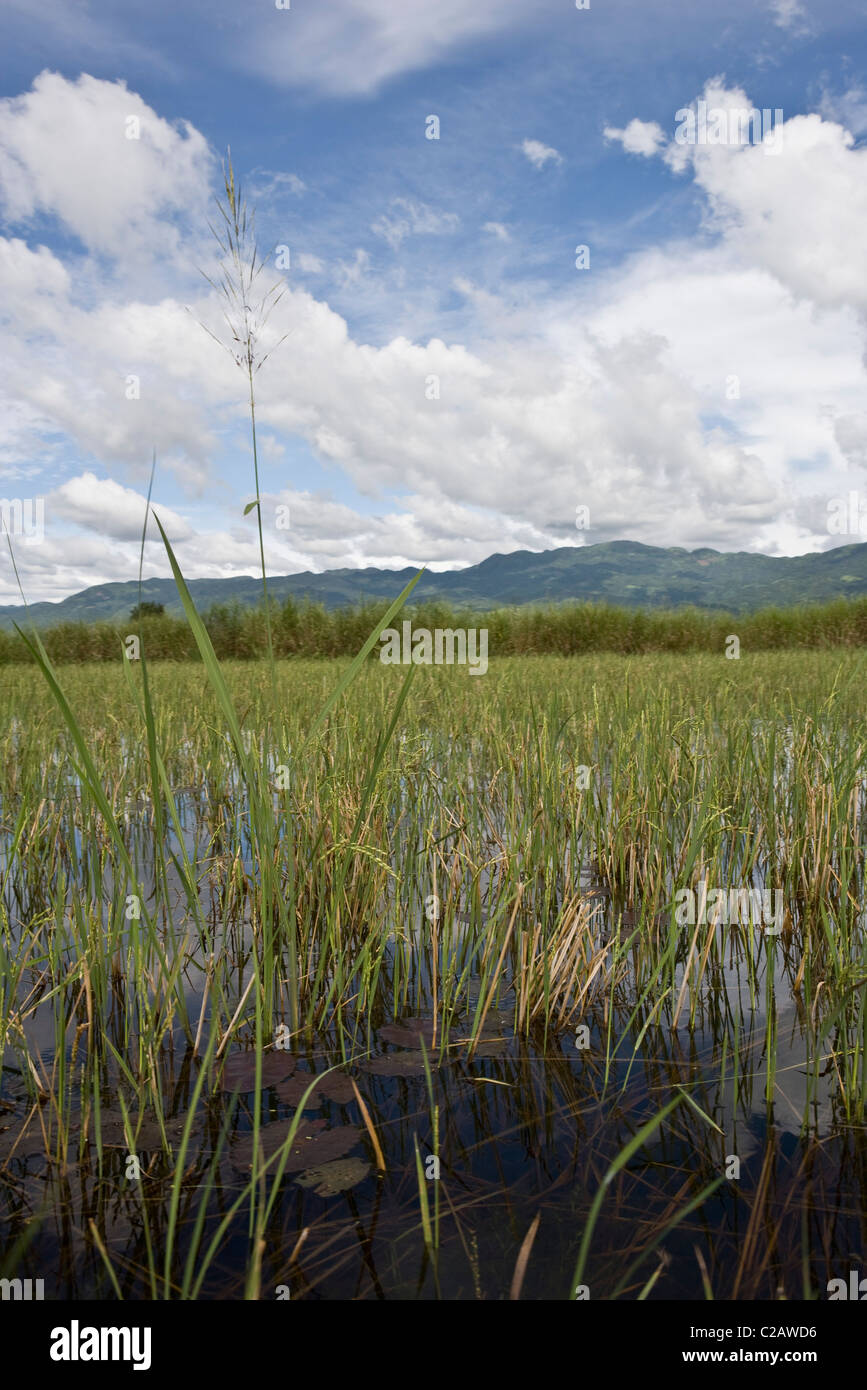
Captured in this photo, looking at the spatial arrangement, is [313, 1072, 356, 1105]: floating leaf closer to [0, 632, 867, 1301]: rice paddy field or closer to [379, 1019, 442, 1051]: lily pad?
[0, 632, 867, 1301]: rice paddy field

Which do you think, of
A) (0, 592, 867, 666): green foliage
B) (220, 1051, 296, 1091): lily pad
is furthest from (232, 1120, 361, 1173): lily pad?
(0, 592, 867, 666): green foliage

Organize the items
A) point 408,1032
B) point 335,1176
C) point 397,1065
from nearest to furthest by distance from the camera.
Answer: point 335,1176 → point 397,1065 → point 408,1032

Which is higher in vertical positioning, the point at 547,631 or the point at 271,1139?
the point at 547,631

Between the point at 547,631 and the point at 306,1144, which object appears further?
the point at 547,631

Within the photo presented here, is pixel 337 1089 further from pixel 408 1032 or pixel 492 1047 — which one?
pixel 492 1047

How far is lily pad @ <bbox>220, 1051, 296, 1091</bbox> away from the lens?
171 centimetres

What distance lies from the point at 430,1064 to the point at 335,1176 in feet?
1.42

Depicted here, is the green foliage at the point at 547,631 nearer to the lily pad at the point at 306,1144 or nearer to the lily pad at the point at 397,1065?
the lily pad at the point at 397,1065

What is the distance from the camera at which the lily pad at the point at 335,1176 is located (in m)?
1.41

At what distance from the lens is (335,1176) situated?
1.44 metres

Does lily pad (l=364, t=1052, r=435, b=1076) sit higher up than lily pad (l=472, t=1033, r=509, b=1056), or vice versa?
lily pad (l=364, t=1052, r=435, b=1076)

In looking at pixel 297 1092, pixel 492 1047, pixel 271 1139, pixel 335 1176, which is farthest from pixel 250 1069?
pixel 492 1047
